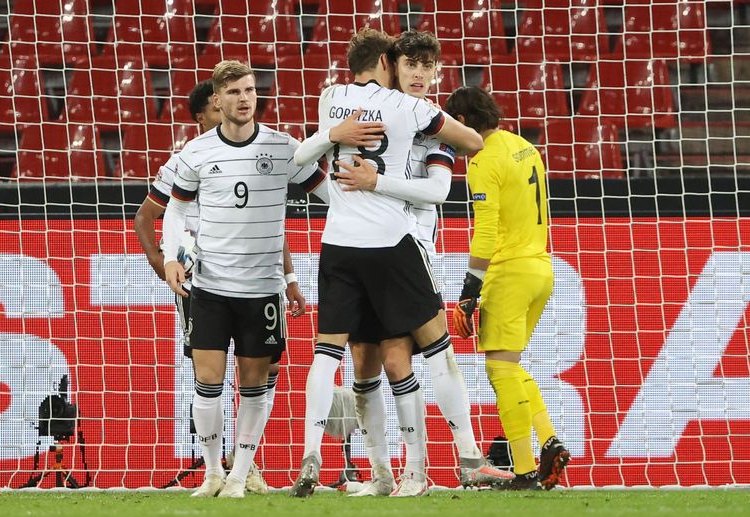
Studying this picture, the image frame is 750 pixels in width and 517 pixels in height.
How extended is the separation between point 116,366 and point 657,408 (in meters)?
2.96

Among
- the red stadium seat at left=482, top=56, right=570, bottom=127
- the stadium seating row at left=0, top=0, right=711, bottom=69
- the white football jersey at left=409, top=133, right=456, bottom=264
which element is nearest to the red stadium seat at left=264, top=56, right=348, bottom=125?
the stadium seating row at left=0, top=0, right=711, bottom=69

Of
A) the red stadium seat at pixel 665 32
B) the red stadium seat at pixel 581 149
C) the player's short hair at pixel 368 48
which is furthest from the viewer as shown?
the red stadium seat at pixel 665 32

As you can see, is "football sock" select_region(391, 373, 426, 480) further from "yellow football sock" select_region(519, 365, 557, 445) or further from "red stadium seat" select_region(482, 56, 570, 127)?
"red stadium seat" select_region(482, 56, 570, 127)

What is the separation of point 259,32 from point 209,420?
427cm

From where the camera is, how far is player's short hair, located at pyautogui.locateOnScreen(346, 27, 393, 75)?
490 cm

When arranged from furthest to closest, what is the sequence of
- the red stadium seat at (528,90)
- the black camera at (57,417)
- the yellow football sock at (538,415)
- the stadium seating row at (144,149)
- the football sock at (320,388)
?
the red stadium seat at (528,90) → the stadium seating row at (144,149) → the black camera at (57,417) → the yellow football sock at (538,415) → the football sock at (320,388)

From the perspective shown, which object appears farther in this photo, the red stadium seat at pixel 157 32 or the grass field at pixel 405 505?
the red stadium seat at pixel 157 32

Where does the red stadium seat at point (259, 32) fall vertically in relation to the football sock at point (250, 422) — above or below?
above

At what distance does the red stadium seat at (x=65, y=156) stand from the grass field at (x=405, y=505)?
10.3 feet

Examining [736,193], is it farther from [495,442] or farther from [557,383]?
[495,442]

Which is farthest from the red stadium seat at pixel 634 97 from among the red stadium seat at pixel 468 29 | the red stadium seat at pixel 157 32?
the red stadium seat at pixel 157 32

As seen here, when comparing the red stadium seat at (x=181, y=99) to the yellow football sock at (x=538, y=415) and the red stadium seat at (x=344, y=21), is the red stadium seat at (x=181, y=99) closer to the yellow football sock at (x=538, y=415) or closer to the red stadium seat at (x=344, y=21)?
the red stadium seat at (x=344, y=21)

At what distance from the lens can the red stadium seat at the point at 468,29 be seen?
8.72 m

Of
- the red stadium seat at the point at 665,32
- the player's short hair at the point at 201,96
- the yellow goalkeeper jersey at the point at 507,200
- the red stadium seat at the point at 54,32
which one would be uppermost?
the red stadium seat at the point at 54,32
